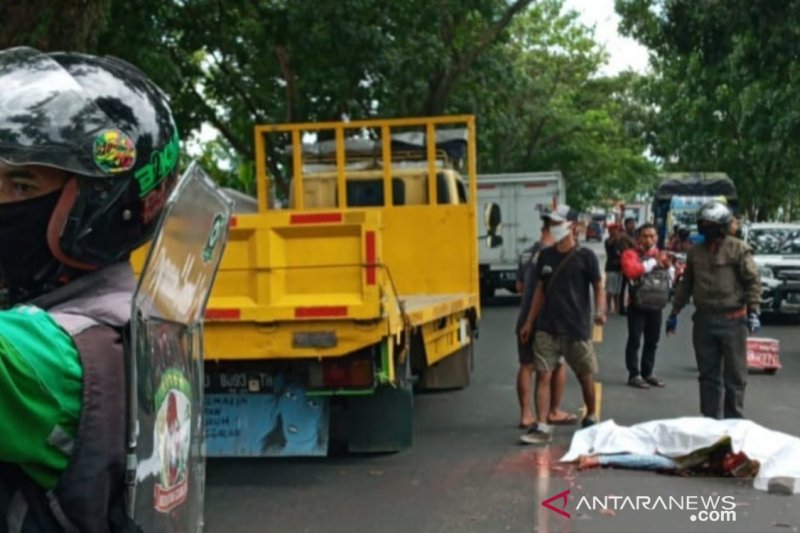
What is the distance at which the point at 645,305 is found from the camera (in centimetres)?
1123

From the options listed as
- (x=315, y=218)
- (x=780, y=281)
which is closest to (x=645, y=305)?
(x=315, y=218)

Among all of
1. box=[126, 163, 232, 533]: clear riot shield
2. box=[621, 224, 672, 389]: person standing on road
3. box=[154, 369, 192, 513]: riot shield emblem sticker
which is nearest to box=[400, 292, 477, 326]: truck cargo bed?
box=[621, 224, 672, 389]: person standing on road

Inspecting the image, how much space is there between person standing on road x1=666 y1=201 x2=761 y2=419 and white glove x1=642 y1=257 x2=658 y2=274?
Result: 2.83 m

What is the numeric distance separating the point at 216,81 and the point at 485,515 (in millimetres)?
16392

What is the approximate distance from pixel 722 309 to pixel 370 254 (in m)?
2.84

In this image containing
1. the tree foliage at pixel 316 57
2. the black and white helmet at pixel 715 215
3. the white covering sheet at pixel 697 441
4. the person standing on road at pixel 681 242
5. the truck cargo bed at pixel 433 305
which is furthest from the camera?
the person standing on road at pixel 681 242

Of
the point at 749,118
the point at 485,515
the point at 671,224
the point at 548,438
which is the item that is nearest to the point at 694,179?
the point at 671,224

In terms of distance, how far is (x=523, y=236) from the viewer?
79.7 ft

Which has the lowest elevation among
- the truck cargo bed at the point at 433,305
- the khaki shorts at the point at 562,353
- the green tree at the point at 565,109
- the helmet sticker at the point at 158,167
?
the khaki shorts at the point at 562,353

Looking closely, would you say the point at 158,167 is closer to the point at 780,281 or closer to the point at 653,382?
the point at 653,382

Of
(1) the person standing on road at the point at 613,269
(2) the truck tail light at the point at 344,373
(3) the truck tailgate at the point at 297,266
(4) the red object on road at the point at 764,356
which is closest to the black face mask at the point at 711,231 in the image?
(3) the truck tailgate at the point at 297,266

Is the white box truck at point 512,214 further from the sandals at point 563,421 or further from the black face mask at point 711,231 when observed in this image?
the black face mask at point 711,231

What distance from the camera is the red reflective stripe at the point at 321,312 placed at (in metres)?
6.89

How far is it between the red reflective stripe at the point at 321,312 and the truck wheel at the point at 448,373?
10.1 feet
